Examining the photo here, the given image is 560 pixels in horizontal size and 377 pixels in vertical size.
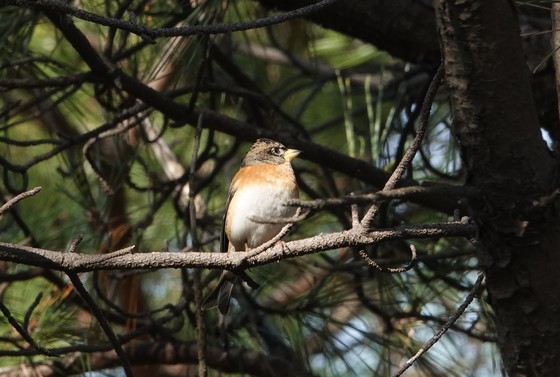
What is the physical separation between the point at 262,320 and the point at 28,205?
60.9 inches

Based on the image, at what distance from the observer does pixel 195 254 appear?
208 cm

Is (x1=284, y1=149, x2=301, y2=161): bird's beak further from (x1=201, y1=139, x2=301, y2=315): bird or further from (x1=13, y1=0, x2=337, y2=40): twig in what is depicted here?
(x1=13, y1=0, x2=337, y2=40): twig

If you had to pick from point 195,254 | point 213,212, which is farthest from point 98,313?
point 213,212

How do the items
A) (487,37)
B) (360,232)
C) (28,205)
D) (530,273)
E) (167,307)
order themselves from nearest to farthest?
(487,37)
(530,273)
(360,232)
(167,307)
(28,205)

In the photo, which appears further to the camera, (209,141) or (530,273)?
(209,141)

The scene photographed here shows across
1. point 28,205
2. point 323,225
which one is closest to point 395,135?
point 323,225

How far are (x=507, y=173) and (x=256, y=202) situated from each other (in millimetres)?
1908

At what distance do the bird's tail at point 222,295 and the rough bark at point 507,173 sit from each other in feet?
5.63

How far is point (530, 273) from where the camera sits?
186 centimetres

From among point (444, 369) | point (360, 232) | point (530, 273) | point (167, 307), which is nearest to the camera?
point (530, 273)

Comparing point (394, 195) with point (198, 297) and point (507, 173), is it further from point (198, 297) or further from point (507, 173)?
point (198, 297)

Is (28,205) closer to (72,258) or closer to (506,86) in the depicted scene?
(72,258)

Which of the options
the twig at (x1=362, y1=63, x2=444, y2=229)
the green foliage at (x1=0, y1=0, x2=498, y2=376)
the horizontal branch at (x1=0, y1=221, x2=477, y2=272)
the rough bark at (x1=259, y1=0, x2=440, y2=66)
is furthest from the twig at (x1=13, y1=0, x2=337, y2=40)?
the rough bark at (x1=259, y1=0, x2=440, y2=66)

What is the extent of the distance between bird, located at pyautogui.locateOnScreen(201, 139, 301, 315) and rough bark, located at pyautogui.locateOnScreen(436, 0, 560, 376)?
5.60 feet
